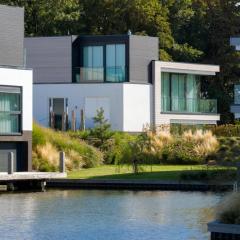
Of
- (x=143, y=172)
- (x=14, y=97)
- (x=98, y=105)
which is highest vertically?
(x=98, y=105)

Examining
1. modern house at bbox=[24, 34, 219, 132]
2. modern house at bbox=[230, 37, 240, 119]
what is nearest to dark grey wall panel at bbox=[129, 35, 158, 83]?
modern house at bbox=[24, 34, 219, 132]

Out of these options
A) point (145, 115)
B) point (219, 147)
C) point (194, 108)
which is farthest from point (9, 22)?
point (194, 108)

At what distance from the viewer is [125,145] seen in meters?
46.9

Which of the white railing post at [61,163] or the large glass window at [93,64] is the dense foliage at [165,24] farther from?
the white railing post at [61,163]

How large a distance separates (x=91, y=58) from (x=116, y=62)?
165 centimetres

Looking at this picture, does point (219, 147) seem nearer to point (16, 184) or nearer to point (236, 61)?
point (16, 184)

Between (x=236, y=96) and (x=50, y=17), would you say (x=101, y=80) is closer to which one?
(x=50, y=17)

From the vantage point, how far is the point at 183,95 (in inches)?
2402

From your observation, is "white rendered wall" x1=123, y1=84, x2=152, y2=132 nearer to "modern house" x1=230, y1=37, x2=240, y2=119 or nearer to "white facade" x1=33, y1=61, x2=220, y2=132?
"white facade" x1=33, y1=61, x2=220, y2=132

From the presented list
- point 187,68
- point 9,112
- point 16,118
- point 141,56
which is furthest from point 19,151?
point 187,68

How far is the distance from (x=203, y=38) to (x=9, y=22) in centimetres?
2873

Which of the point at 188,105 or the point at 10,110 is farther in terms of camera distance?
the point at 188,105

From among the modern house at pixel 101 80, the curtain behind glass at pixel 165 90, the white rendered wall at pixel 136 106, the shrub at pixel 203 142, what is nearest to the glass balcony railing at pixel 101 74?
the modern house at pixel 101 80

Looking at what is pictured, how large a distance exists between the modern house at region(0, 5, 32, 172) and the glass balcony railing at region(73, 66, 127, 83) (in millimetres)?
13656
